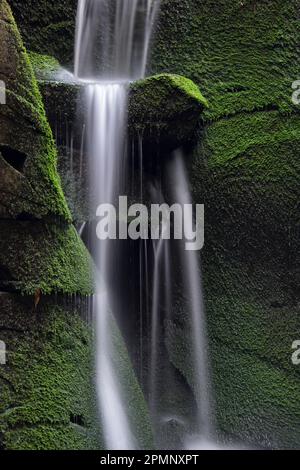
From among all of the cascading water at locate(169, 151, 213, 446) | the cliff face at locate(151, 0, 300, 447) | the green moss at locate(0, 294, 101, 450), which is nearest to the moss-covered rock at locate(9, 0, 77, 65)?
the cliff face at locate(151, 0, 300, 447)

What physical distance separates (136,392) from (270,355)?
62.6 inches

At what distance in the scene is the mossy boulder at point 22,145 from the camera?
4.22 metres

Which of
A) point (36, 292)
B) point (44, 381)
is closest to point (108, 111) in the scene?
point (36, 292)

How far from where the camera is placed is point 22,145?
14.2 feet

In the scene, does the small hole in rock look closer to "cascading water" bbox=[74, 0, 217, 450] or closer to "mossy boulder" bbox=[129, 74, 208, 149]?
"cascading water" bbox=[74, 0, 217, 450]

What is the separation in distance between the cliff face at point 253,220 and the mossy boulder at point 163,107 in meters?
0.28

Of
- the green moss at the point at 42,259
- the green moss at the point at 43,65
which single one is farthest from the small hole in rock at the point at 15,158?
the green moss at the point at 43,65

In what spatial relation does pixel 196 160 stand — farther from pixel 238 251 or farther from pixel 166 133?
pixel 238 251

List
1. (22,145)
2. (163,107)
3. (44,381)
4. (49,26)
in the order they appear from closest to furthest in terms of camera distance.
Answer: (44,381)
(22,145)
(163,107)
(49,26)

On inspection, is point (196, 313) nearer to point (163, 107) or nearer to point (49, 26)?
point (163, 107)

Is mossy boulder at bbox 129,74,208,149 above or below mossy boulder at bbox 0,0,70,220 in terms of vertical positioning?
above

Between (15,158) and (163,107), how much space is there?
2070mm

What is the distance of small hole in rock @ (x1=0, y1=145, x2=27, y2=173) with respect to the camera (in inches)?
169

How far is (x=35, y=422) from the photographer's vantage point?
3947mm
